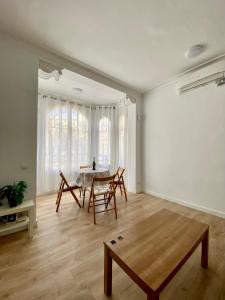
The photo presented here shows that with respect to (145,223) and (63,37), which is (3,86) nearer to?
(63,37)

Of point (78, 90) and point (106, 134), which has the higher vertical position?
point (78, 90)

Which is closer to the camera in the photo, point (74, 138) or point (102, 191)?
point (102, 191)

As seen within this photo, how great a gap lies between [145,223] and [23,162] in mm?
1859

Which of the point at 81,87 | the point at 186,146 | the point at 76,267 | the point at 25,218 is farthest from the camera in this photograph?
the point at 81,87

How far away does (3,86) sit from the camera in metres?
1.99

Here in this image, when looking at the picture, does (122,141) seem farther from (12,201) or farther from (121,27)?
(12,201)

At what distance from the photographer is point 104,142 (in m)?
4.70

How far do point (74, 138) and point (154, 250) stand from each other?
3.58 metres

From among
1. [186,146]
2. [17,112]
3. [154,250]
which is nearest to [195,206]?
[186,146]

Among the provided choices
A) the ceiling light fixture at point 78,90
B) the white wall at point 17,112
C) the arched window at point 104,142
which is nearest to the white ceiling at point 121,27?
the white wall at point 17,112

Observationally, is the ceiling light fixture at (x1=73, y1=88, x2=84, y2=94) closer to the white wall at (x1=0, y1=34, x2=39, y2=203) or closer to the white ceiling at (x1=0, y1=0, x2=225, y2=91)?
the white ceiling at (x1=0, y1=0, x2=225, y2=91)

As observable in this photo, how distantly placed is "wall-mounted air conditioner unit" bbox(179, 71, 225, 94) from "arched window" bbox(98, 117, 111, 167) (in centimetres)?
232

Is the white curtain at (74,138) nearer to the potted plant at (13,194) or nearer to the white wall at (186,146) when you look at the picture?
the white wall at (186,146)

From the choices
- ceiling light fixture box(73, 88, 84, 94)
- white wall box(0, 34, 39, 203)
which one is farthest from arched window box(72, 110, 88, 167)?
white wall box(0, 34, 39, 203)
